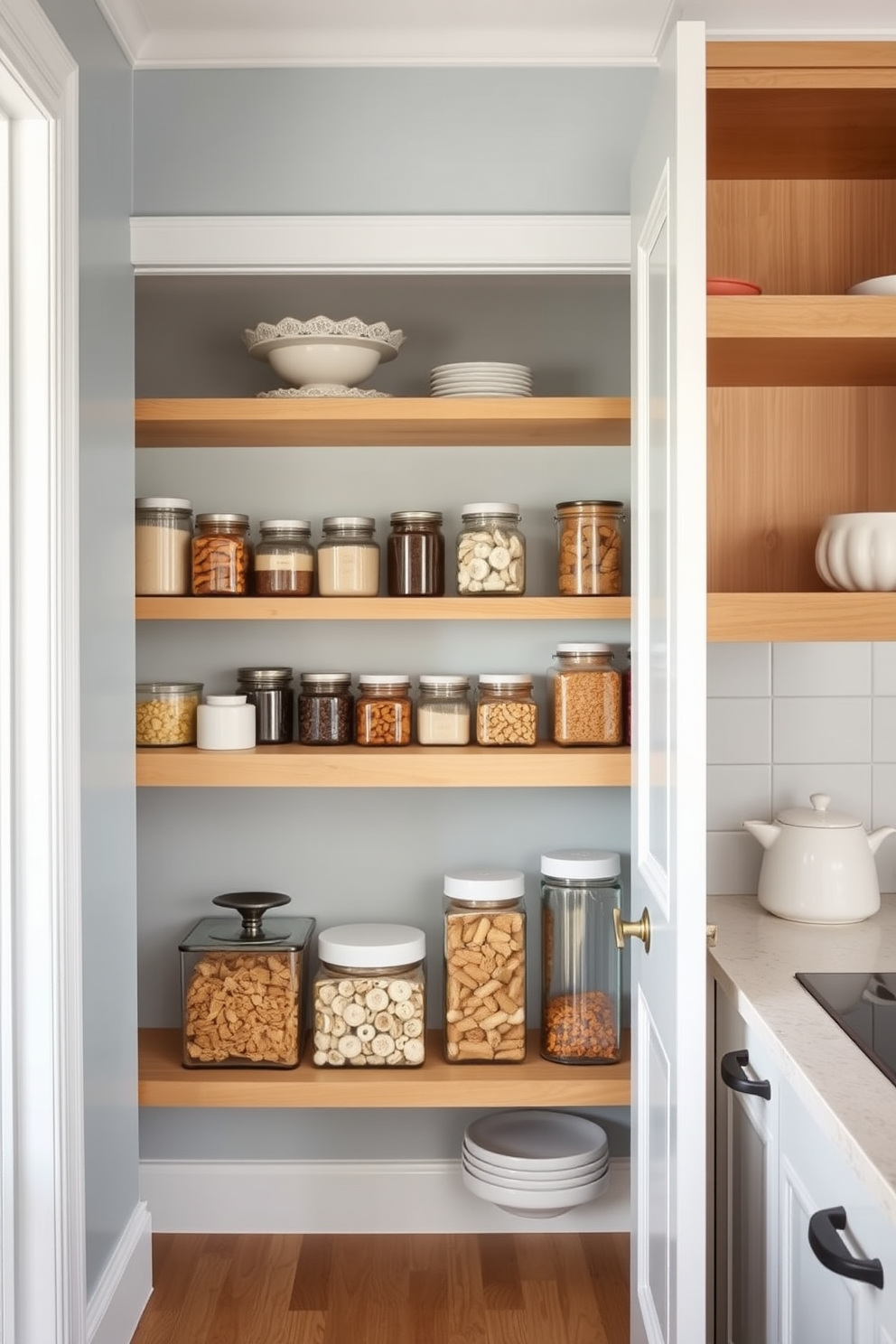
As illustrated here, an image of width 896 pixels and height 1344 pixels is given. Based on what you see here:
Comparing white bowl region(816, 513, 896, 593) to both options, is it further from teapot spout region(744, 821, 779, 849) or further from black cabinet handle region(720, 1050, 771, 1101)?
black cabinet handle region(720, 1050, 771, 1101)

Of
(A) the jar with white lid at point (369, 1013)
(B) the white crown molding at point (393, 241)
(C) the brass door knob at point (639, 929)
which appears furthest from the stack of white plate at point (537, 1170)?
(B) the white crown molding at point (393, 241)

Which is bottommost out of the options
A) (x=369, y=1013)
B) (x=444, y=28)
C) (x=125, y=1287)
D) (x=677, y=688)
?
(x=125, y=1287)

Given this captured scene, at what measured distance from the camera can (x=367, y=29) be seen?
2275mm

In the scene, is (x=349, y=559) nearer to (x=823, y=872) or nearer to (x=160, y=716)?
(x=160, y=716)

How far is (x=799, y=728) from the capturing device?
242 cm

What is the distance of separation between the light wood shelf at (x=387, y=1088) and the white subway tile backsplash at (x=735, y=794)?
21.6 inches

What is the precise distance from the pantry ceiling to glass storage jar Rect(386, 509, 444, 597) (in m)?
0.89

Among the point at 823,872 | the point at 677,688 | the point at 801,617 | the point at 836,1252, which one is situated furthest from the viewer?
the point at 823,872

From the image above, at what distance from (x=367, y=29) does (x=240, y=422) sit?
0.78 meters

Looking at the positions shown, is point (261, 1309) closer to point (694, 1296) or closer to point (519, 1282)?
point (519, 1282)

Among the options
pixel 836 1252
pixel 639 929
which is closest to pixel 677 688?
pixel 639 929

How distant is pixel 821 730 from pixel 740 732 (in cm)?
17

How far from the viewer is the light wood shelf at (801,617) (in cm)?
197

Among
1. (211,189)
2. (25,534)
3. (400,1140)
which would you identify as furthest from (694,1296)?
(211,189)
